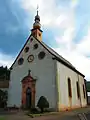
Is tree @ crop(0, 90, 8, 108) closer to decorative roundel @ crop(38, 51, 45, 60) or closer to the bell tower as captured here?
decorative roundel @ crop(38, 51, 45, 60)

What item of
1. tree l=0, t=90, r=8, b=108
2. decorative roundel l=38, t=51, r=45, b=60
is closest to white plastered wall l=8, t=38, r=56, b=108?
decorative roundel l=38, t=51, r=45, b=60

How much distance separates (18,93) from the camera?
24.2 m

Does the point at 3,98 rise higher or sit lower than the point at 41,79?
lower

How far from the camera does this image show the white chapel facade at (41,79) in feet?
68.4

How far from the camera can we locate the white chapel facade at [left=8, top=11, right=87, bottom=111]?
20859 millimetres

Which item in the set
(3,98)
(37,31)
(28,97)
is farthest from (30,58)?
(3,98)

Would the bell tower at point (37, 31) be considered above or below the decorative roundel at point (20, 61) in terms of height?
above

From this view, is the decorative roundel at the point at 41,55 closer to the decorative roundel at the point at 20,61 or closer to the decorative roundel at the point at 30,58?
the decorative roundel at the point at 30,58

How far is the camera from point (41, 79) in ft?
72.7

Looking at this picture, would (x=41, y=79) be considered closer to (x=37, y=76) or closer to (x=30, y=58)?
(x=37, y=76)

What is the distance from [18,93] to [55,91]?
665 centimetres

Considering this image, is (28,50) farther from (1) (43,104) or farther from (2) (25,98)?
(1) (43,104)

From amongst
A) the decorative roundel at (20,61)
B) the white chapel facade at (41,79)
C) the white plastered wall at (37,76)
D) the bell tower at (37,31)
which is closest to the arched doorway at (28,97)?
the white chapel facade at (41,79)

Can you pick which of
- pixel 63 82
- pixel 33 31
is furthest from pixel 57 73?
pixel 33 31
